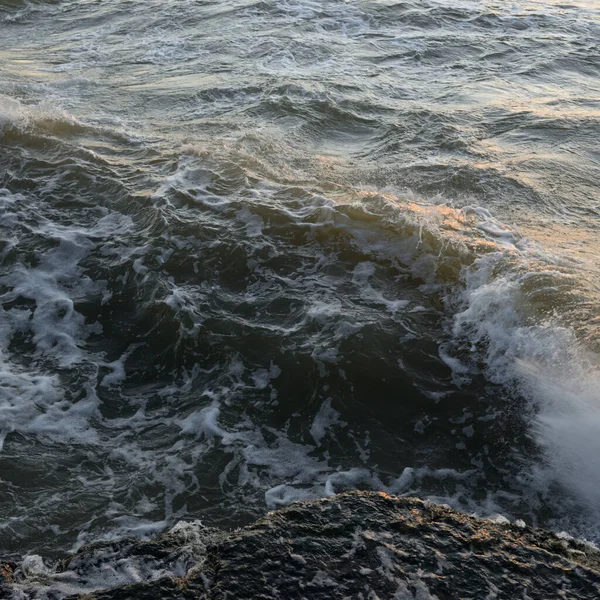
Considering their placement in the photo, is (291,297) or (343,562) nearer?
(343,562)

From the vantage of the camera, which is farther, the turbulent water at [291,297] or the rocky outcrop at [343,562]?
the turbulent water at [291,297]

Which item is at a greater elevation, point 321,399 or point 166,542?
point 166,542

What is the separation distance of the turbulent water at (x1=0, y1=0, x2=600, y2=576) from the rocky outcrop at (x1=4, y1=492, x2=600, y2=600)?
718 mm

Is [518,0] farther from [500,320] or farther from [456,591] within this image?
[456,591]

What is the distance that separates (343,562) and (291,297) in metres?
3.28

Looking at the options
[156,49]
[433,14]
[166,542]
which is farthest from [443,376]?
[433,14]

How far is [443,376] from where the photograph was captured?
514 cm

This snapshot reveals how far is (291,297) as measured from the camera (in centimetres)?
597

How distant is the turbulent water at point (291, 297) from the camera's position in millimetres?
4297

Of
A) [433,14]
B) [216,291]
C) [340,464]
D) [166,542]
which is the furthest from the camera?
[433,14]

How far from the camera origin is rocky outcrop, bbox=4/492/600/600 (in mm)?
2854

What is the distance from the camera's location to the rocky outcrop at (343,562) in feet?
9.36

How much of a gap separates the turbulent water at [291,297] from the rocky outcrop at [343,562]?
0.72m

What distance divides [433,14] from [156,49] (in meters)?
6.87
